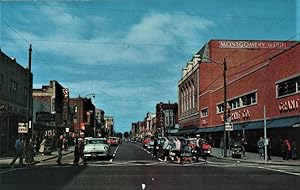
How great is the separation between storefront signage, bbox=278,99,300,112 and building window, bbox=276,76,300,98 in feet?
2.35

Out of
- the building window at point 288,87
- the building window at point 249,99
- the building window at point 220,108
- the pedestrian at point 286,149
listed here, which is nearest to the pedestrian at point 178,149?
the pedestrian at point 286,149

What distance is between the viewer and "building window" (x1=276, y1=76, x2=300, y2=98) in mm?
34362

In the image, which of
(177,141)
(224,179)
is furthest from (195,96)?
(224,179)

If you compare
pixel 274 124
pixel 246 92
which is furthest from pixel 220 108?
pixel 274 124

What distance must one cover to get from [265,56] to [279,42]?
5.30 m

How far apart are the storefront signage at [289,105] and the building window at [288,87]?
28.2 inches

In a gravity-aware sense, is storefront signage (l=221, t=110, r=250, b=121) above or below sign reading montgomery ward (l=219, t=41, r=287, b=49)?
below

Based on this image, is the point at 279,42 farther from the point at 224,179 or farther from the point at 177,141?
the point at 224,179

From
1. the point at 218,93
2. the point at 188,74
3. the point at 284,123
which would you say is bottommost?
the point at 284,123

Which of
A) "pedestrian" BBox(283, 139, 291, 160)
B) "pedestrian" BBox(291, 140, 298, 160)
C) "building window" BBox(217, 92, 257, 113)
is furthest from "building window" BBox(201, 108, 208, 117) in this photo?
"pedestrian" BBox(283, 139, 291, 160)

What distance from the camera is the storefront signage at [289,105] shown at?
34.0 metres

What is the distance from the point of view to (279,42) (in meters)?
82.3

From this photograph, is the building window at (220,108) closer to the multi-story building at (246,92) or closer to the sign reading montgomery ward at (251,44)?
the multi-story building at (246,92)

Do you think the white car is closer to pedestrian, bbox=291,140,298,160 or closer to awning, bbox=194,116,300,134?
awning, bbox=194,116,300,134
